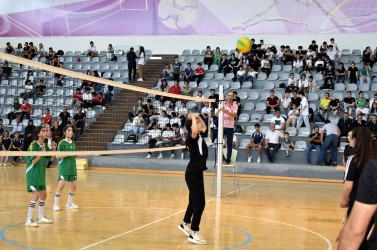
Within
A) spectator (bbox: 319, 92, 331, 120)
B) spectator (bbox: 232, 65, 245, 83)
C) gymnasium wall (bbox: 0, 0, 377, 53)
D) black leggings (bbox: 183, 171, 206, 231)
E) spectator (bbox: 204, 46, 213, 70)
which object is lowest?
black leggings (bbox: 183, 171, 206, 231)

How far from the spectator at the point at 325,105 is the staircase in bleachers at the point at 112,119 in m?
7.71

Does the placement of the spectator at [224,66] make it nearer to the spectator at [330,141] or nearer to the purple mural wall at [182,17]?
the purple mural wall at [182,17]

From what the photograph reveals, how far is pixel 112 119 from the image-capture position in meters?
20.0

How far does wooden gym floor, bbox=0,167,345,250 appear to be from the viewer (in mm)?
7186

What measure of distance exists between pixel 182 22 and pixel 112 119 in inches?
A: 306

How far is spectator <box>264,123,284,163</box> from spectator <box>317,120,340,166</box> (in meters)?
1.50

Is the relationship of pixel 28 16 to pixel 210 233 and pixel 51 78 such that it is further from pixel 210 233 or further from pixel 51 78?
pixel 210 233

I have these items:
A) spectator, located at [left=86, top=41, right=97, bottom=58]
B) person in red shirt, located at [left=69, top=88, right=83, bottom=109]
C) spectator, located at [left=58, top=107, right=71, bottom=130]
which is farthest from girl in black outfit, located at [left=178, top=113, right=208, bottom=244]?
spectator, located at [left=86, top=41, right=97, bottom=58]

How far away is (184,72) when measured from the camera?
23.0 meters

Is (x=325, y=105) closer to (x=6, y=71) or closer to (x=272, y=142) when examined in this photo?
(x=272, y=142)

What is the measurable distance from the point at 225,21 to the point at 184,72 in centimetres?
363

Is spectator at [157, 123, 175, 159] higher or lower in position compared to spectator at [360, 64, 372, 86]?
lower

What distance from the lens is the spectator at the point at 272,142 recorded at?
1712 cm

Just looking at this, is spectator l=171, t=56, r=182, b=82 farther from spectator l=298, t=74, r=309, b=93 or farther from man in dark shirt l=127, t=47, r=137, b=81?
spectator l=298, t=74, r=309, b=93
